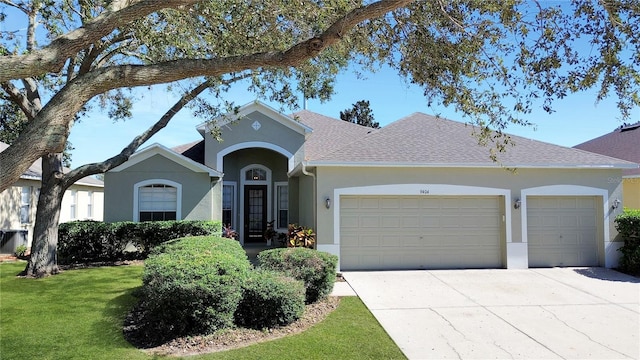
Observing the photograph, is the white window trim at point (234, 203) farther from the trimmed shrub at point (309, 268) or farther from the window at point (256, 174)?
the trimmed shrub at point (309, 268)

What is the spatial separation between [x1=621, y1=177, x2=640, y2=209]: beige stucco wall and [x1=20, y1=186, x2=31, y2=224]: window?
26.0 meters

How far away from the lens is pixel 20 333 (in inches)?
251

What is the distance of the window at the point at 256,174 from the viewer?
Result: 17850 mm

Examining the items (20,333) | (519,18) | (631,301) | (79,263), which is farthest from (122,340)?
(631,301)

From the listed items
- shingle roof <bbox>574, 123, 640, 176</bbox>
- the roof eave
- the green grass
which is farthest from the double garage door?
shingle roof <bbox>574, 123, 640, 176</bbox>

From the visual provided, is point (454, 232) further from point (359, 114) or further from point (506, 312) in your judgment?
point (359, 114)

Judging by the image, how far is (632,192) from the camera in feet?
55.9

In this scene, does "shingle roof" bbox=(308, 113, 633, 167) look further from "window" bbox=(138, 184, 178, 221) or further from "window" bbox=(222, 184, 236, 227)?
"window" bbox=(222, 184, 236, 227)

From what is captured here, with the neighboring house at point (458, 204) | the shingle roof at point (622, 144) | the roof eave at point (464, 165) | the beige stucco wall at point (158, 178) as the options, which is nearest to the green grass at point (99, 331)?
the neighboring house at point (458, 204)

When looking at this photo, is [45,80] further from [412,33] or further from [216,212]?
[412,33]

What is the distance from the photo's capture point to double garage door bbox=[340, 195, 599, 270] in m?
12.0

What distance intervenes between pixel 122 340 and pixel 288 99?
855 cm

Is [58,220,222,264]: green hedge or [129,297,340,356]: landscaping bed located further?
[58,220,222,264]: green hedge

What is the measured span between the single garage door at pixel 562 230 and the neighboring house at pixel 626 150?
3.30m
